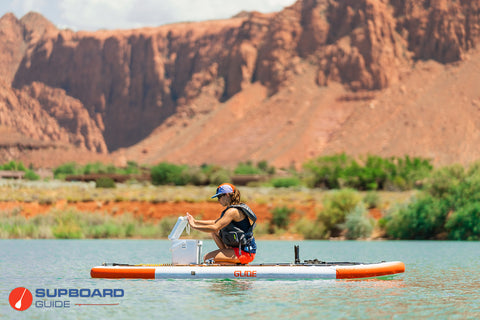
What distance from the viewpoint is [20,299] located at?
39.8 feet

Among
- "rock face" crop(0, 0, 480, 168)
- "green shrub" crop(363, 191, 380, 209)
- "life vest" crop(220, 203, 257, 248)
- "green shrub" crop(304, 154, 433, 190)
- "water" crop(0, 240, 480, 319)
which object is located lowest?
"water" crop(0, 240, 480, 319)

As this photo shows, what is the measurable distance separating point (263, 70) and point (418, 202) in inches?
3453

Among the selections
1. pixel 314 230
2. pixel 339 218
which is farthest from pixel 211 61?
pixel 314 230

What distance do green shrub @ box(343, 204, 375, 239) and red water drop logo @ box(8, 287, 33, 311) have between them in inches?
977

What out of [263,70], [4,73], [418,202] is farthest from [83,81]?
[418,202]

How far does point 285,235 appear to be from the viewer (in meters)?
38.8

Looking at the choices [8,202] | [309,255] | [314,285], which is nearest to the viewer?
[314,285]

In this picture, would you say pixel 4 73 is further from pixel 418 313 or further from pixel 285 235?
pixel 418 313

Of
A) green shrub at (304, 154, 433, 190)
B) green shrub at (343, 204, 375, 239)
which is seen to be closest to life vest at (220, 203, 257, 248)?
green shrub at (343, 204, 375, 239)

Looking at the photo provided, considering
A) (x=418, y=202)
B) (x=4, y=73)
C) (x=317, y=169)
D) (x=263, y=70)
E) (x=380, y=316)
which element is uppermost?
(x=4, y=73)

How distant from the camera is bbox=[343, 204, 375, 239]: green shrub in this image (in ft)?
120

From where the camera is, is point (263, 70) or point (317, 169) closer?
point (317, 169)

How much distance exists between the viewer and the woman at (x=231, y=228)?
1421cm

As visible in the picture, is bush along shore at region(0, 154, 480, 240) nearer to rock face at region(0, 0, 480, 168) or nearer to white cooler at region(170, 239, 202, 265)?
white cooler at region(170, 239, 202, 265)
